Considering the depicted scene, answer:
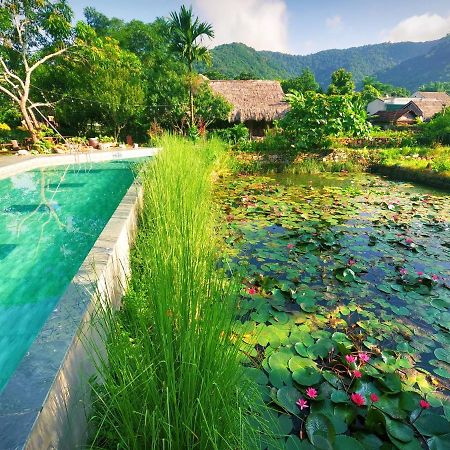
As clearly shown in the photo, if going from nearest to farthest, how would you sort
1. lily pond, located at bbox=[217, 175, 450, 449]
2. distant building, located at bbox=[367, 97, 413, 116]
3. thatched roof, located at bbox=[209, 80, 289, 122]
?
lily pond, located at bbox=[217, 175, 450, 449] → thatched roof, located at bbox=[209, 80, 289, 122] → distant building, located at bbox=[367, 97, 413, 116]

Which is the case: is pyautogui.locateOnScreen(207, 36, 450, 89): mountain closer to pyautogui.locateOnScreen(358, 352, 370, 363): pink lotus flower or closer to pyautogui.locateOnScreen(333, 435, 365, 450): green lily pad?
pyautogui.locateOnScreen(358, 352, 370, 363): pink lotus flower

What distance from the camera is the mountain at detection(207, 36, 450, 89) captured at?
69.7m

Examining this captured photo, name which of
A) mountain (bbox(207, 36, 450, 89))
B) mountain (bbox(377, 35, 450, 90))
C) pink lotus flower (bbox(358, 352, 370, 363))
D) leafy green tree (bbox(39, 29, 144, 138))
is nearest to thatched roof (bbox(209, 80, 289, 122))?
leafy green tree (bbox(39, 29, 144, 138))

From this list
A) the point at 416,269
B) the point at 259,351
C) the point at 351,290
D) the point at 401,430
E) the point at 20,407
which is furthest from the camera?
the point at 416,269

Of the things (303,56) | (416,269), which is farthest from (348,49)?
(416,269)

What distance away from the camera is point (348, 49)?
417 ft

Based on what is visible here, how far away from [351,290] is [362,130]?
7534mm

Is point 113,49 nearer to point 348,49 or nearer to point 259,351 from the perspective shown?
point 259,351

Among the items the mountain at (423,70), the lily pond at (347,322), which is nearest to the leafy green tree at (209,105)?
the lily pond at (347,322)

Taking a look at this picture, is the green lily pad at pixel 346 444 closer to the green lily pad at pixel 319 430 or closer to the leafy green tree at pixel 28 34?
the green lily pad at pixel 319 430

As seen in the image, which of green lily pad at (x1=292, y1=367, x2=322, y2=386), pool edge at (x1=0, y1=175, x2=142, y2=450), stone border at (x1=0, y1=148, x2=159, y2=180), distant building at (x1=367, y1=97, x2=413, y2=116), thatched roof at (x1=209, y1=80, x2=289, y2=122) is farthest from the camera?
distant building at (x1=367, y1=97, x2=413, y2=116)

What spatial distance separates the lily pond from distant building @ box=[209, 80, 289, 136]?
1195 centimetres

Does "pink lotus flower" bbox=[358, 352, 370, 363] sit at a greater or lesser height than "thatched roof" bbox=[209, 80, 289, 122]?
lesser

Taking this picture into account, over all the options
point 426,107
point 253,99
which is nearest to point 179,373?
point 253,99
